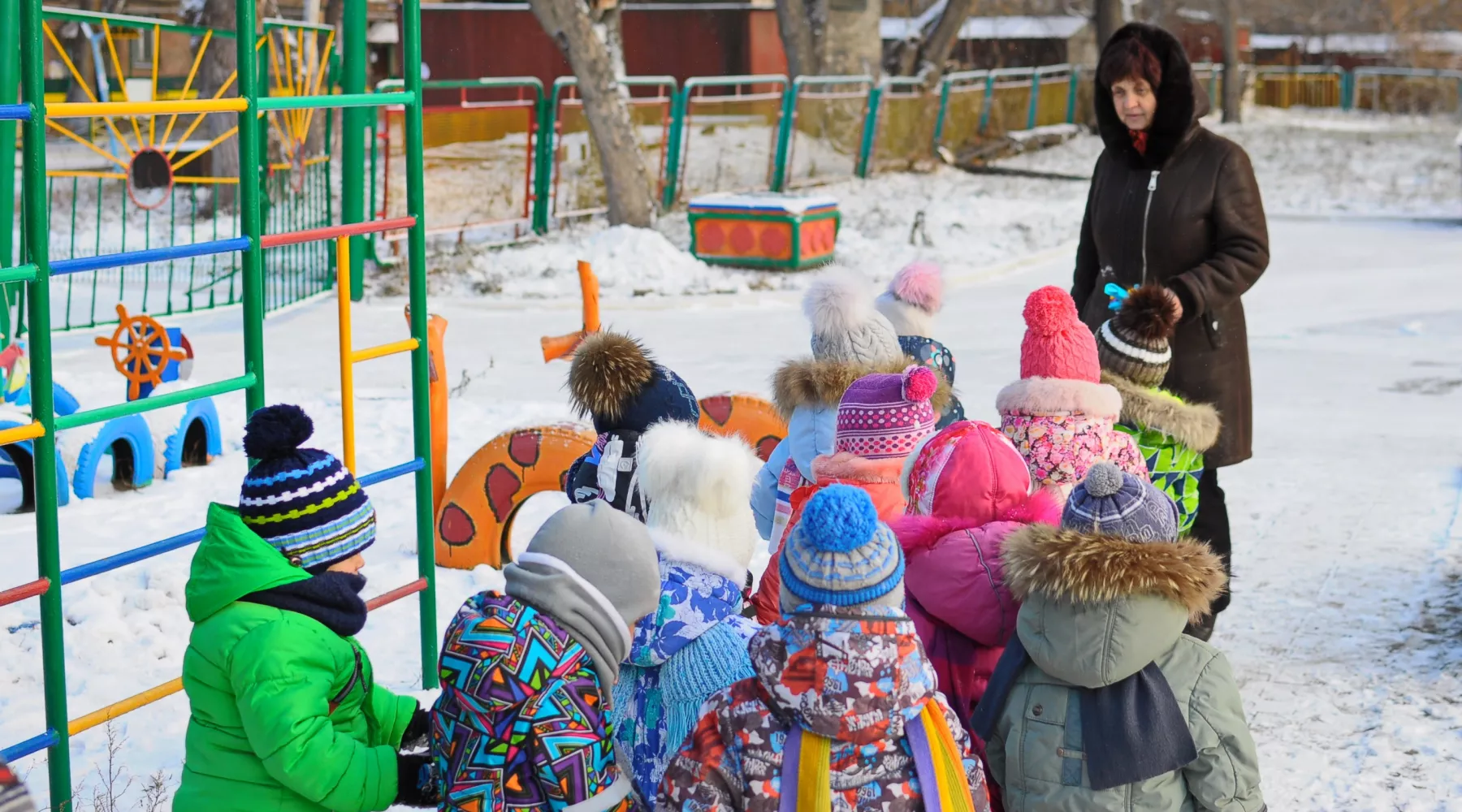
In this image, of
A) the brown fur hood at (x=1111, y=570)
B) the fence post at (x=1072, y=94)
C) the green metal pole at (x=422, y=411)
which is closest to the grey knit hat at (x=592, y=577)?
the brown fur hood at (x=1111, y=570)

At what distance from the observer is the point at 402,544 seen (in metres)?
5.48

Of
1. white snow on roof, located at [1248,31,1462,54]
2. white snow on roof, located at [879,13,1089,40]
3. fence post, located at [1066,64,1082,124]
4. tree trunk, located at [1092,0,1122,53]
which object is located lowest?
fence post, located at [1066,64,1082,124]

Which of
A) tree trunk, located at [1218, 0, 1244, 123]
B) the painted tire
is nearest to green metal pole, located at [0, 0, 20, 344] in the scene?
the painted tire

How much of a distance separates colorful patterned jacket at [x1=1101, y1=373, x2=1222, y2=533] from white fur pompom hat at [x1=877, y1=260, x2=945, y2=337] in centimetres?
70

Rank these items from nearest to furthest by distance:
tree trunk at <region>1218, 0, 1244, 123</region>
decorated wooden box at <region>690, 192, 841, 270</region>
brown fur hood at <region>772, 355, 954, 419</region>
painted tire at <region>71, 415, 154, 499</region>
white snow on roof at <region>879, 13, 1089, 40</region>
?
brown fur hood at <region>772, 355, 954, 419</region>, painted tire at <region>71, 415, 154, 499</region>, decorated wooden box at <region>690, 192, 841, 270</region>, tree trunk at <region>1218, 0, 1244, 123</region>, white snow on roof at <region>879, 13, 1089, 40</region>

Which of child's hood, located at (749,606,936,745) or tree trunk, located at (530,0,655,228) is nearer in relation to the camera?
child's hood, located at (749,606,936,745)

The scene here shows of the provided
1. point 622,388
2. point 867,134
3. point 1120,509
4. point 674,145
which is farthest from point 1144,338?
point 867,134

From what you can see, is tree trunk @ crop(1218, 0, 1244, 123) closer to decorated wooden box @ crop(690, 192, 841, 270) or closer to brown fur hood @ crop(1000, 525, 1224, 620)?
decorated wooden box @ crop(690, 192, 841, 270)

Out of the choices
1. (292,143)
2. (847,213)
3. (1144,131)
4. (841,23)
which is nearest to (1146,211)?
(1144,131)

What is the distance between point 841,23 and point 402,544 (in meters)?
17.3

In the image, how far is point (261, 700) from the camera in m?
2.30

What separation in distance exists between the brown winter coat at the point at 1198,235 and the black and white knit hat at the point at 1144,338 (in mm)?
268

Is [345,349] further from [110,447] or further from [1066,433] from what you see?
[110,447]

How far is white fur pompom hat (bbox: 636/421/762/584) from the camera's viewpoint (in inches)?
109
